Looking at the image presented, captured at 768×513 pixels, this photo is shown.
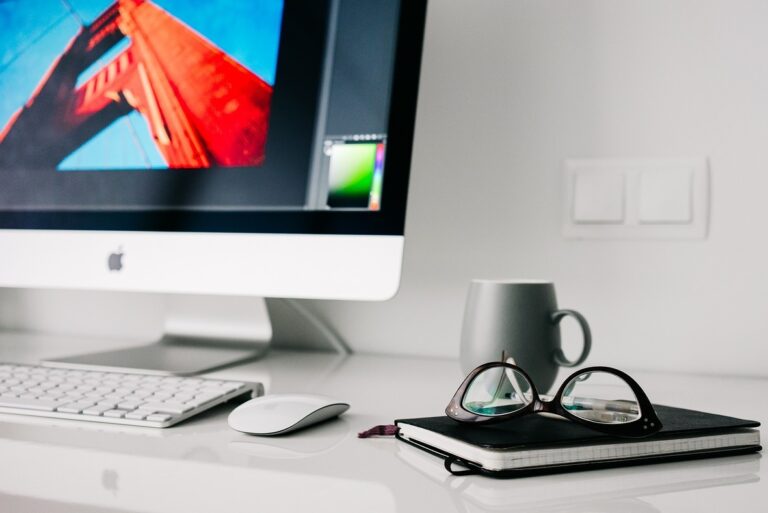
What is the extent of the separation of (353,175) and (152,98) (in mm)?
280

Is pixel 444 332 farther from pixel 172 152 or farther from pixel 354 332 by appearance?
pixel 172 152

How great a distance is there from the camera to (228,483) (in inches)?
16.1

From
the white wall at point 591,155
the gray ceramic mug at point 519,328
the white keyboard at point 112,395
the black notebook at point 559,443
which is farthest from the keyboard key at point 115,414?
the white wall at point 591,155

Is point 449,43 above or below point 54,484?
above

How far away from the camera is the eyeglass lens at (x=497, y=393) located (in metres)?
0.46

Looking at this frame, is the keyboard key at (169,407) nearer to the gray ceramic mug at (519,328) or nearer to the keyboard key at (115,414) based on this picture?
the keyboard key at (115,414)

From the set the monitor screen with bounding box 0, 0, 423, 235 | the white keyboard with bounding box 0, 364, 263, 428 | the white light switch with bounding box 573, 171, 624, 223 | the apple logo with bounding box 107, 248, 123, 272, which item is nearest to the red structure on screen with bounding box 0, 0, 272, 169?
the monitor screen with bounding box 0, 0, 423, 235

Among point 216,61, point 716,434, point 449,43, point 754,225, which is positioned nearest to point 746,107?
point 754,225

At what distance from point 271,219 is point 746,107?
23.3 inches

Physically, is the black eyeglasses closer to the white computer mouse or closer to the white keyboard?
the white computer mouse

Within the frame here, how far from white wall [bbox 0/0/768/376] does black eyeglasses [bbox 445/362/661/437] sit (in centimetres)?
45

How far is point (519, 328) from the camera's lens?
669 millimetres

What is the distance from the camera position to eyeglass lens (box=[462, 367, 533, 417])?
46 cm

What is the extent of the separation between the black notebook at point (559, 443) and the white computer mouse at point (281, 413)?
8 cm
